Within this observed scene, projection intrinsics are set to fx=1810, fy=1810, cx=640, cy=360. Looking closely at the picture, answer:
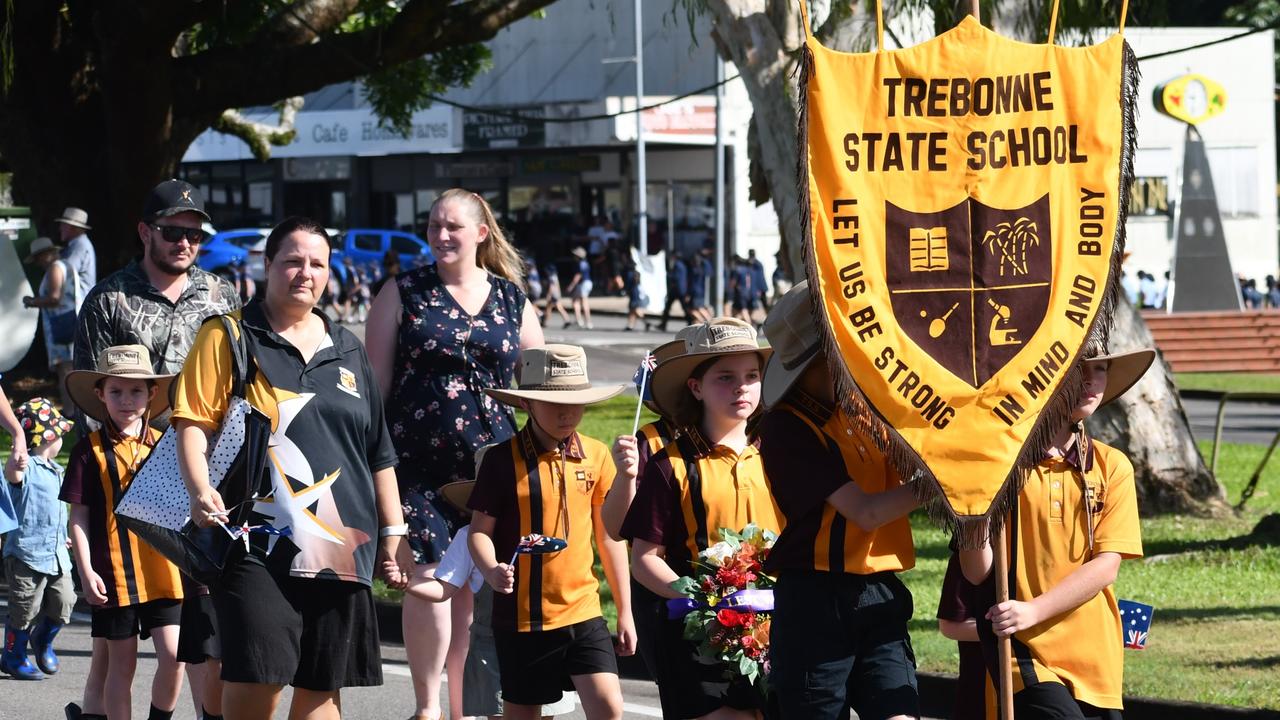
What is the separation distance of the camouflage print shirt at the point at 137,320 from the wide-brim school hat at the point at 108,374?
7.3 inches

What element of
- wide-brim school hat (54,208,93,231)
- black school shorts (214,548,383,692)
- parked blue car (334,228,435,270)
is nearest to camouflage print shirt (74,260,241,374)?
black school shorts (214,548,383,692)

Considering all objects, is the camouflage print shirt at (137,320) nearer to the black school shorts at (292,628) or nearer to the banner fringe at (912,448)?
the black school shorts at (292,628)

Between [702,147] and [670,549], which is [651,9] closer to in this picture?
[702,147]

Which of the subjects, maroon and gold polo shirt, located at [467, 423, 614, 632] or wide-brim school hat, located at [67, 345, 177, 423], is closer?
maroon and gold polo shirt, located at [467, 423, 614, 632]

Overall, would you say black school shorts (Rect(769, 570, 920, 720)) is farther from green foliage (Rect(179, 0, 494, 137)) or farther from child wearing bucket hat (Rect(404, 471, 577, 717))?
green foliage (Rect(179, 0, 494, 137))

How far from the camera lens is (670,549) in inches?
214

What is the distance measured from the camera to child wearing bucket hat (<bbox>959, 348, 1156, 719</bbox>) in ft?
15.5

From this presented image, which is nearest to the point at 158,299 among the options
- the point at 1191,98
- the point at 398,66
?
the point at 398,66

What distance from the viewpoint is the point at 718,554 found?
5.21 metres

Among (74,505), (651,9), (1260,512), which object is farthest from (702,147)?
(74,505)

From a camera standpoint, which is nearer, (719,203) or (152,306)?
(152,306)

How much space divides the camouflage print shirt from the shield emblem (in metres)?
3.72

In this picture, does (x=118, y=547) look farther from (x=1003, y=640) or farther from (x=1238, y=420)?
(x=1238, y=420)

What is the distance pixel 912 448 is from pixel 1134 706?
334 cm
